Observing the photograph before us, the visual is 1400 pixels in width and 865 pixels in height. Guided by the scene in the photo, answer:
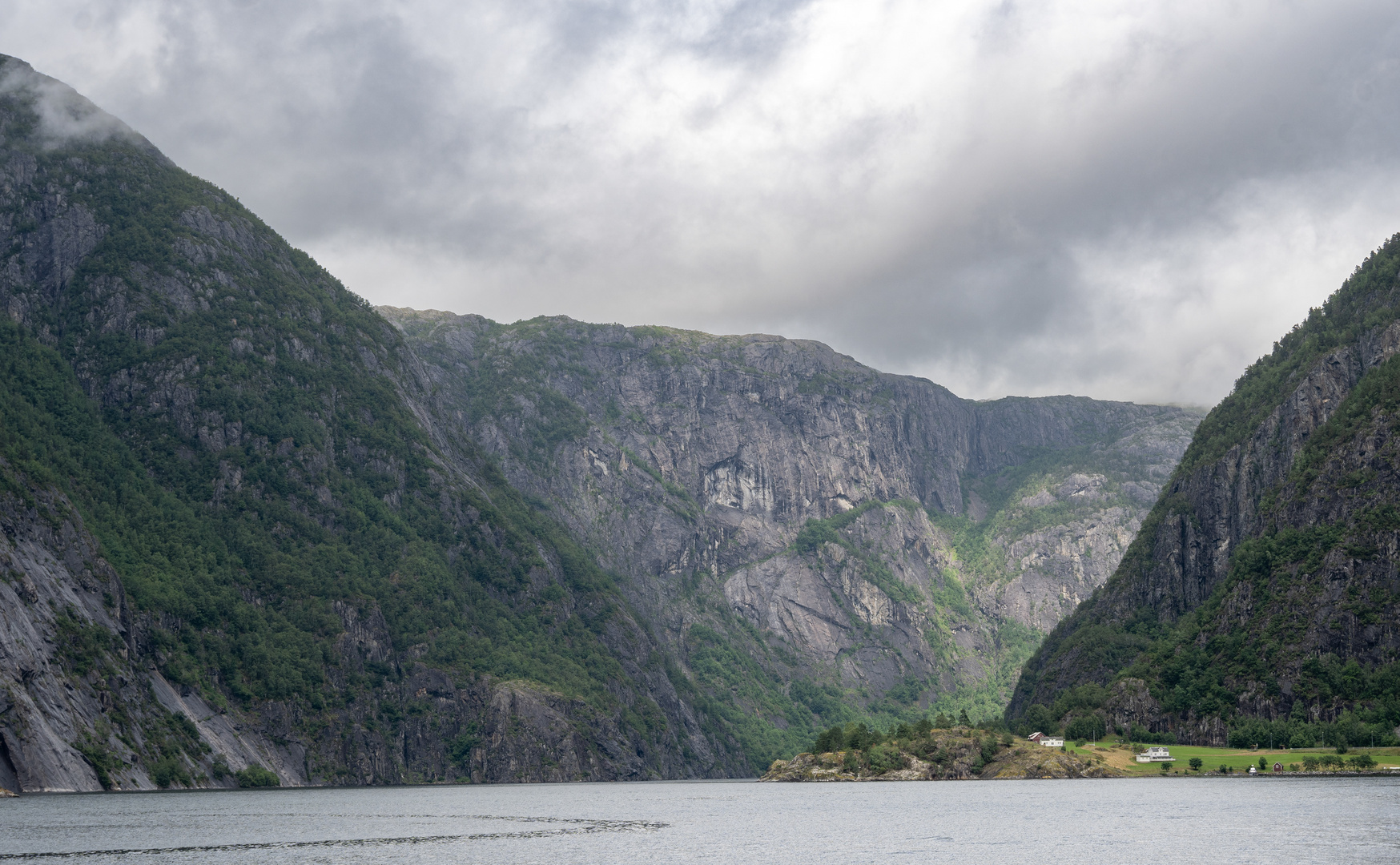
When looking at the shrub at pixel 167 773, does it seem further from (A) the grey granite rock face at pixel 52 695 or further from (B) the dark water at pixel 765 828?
(B) the dark water at pixel 765 828

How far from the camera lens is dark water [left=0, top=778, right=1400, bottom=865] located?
90.8 m

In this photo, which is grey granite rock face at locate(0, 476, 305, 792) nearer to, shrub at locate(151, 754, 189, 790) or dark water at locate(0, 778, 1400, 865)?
shrub at locate(151, 754, 189, 790)

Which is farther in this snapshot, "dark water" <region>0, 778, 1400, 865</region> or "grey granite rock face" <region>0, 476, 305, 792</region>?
"grey granite rock face" <region>0, 476, 305, 792</region>

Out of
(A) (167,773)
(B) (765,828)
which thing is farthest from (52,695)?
(B) (765,828)

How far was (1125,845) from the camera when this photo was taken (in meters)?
94.9

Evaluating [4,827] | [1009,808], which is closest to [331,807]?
[4,827]

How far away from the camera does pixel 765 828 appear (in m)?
125

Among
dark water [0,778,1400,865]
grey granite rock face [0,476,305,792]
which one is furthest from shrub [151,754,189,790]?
dark water [0,778,1400,865]

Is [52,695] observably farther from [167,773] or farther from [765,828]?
[765,828]

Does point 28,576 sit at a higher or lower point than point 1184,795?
higher

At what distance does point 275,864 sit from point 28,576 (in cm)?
13052

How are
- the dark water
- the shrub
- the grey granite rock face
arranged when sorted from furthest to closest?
1. the shrub
2. the grey granite rock face
3. the dark water

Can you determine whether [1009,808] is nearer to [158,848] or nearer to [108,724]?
[158,848]

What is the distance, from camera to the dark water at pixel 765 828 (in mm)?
90750
